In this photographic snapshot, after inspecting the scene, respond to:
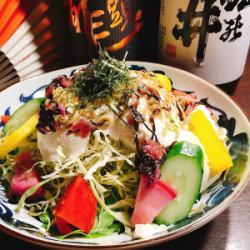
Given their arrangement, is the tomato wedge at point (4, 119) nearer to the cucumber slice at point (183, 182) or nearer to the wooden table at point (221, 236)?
the wooden table at point (221, 236)

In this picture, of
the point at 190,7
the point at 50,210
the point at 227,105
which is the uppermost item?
the point at 190,7

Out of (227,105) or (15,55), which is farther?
(15,55)

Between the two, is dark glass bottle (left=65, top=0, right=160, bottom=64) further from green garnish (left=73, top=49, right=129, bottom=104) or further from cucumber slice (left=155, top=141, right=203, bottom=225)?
cucumber slice (left=155, top=141, right=203, bottom=225)

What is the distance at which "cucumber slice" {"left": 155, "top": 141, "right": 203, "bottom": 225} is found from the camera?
0.93 m

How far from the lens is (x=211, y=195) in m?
0.98

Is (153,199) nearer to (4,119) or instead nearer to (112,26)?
(4,119)

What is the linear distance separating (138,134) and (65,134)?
0.19 metres

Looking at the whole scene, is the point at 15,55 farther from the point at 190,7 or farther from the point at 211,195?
the point at 211,195

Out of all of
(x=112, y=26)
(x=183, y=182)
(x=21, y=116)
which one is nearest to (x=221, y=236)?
(x=183, y=182)

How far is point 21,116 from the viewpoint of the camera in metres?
1.20

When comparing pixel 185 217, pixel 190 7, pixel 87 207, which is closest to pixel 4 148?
pixel 87 207

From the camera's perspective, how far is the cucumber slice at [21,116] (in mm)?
1190

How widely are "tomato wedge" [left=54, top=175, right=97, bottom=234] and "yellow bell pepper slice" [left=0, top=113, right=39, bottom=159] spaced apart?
0.22 meters

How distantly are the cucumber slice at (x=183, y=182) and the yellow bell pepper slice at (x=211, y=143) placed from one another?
100 mm
